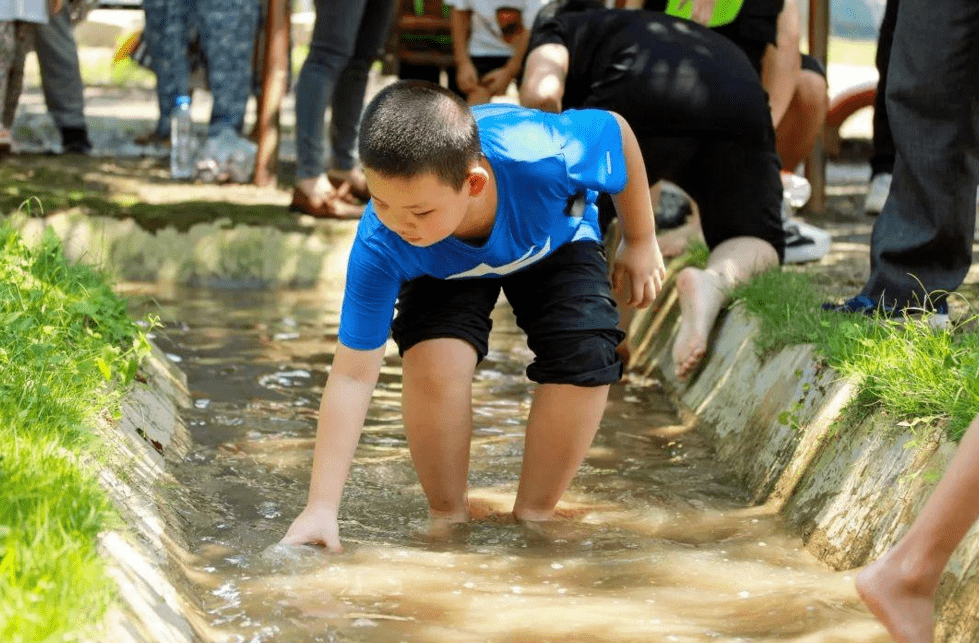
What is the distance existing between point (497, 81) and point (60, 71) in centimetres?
292

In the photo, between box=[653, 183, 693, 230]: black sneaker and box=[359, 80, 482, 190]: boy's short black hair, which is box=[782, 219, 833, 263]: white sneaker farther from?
box=[359, 80, 482, 190]: boy's short black hair

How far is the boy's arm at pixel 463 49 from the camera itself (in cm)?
741

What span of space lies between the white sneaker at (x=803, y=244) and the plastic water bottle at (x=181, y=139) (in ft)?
12.1

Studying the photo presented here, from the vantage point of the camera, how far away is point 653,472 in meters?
4.09

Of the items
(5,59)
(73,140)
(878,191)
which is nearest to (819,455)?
(878,191)

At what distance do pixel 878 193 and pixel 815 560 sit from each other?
A: 172 inches

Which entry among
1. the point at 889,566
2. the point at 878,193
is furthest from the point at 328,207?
the point at 889,566

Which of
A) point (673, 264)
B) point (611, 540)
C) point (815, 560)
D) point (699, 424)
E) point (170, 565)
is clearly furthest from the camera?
point (673, 264)

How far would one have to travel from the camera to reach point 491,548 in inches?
131

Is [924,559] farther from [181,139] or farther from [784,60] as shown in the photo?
[181,139]

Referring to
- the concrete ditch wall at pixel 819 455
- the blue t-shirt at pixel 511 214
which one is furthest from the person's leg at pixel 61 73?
the blue t-shirt at pixel 511 214

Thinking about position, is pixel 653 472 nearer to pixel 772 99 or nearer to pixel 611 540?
pixel 611 540

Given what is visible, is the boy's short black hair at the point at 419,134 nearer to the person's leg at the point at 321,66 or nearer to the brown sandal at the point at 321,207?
the person's leg at the point at 321,66

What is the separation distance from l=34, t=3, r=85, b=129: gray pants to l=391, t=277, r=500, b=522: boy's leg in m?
5.51
